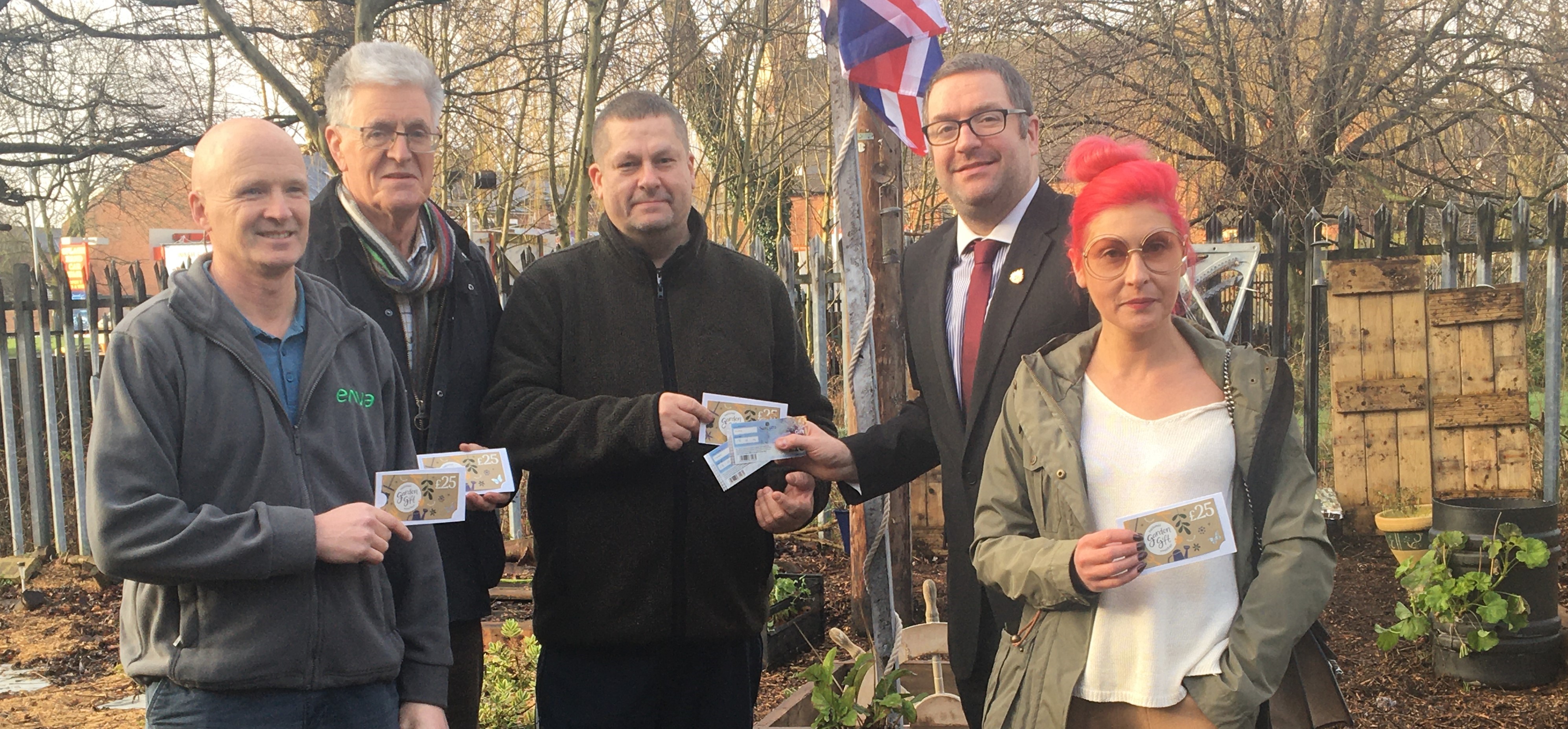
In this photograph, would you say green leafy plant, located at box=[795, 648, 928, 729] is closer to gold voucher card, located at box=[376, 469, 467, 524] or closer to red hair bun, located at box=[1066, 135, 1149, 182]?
gold voucher card, located at box=[376, 469, 467, 524]

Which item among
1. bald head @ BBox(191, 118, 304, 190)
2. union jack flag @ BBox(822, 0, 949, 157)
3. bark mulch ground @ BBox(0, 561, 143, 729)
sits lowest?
bark mulch ground @ BBox(0, 561, 143, 729)

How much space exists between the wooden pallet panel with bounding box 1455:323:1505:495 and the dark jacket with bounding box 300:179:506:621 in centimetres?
→ 644

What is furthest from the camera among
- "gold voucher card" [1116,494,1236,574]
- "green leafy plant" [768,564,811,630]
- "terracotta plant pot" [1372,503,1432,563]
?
"terracotta plant pot" [1372,503,1432,563]

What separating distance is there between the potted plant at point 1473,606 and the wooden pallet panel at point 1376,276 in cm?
237

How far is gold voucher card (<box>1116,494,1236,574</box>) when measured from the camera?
6.83 feet

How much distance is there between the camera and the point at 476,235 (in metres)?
14.7

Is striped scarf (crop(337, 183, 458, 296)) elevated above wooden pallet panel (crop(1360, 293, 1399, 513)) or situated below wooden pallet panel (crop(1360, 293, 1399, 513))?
above

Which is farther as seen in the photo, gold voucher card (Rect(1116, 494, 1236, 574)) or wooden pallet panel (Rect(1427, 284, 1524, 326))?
wooden pallet panel (Rect(1427, 284, 1524, 326))

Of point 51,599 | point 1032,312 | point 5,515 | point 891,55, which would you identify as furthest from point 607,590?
point 5,515

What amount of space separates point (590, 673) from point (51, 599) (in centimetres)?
659

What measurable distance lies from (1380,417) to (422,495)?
22.1 feet

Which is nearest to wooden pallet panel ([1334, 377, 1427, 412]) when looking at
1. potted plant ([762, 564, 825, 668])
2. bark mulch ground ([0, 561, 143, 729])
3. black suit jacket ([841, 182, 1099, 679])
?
potted plant ([762, 564, 825, 668])

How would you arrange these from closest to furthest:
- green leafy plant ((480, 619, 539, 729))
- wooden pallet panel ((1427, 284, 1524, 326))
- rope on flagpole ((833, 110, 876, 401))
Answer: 1. rope on flagpole ((833, 110, 876, 401))
2. green leafy plant ((480, 619, 539, 729))
3. wooden pallet panel ((1427, 284, 1524, 326))

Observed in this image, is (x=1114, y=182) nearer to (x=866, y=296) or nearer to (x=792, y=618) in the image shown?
(x=866, y=296)
